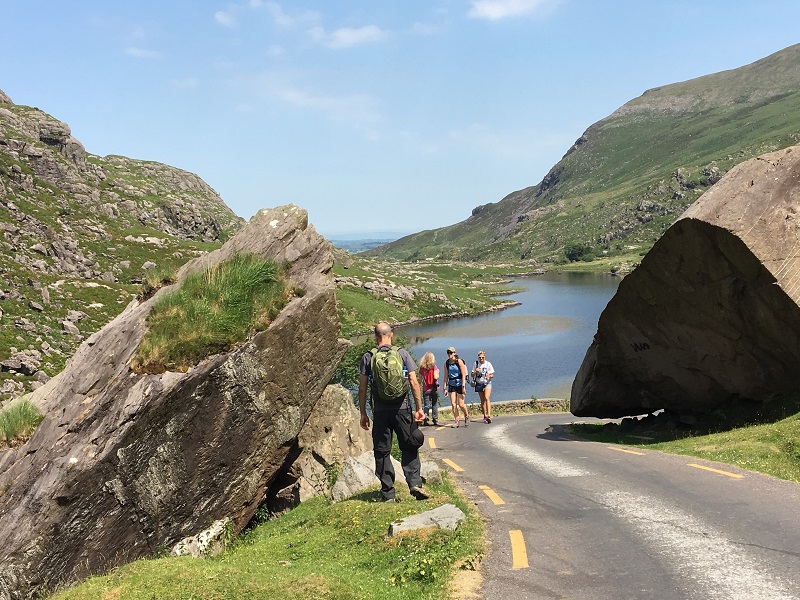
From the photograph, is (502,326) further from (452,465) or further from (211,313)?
(211,313)

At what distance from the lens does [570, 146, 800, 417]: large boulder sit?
1502cm

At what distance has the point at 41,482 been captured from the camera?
10.8 meters

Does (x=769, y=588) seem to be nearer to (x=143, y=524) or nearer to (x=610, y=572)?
(x=610, y=572)

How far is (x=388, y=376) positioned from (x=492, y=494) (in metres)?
3.32

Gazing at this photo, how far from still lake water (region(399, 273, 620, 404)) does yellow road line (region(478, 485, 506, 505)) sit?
37.5 meters

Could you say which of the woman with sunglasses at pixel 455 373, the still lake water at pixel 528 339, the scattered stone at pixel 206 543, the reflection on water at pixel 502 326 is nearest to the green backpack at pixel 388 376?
the scattered stone at pixel 206 543

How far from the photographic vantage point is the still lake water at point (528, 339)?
57.8 metres

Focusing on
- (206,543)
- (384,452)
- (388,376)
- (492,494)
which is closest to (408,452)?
(384,452)

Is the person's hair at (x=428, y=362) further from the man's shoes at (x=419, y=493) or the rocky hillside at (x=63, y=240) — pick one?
the man's shoes at (x=419, y=493)

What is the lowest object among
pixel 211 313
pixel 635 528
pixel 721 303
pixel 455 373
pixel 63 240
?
pixel 455 373

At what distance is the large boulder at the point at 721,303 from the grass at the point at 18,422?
15242 mm

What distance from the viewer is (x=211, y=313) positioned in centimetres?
1248

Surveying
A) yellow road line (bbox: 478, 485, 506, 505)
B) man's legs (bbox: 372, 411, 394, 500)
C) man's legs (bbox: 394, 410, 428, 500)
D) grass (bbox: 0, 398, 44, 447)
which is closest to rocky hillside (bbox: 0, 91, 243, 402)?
grass (bbox: 0, 398, 44, 447)

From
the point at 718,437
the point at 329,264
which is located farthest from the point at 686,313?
the point at 329,264
